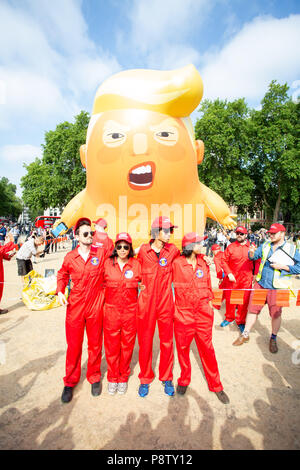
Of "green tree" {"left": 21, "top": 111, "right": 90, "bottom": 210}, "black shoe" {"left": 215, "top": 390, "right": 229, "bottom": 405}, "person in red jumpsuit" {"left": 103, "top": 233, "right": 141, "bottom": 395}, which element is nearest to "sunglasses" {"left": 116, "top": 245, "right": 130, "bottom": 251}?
"person in red jumpsuit" {"left": 103, "top": 233, "right": 141, "bottom": 395}

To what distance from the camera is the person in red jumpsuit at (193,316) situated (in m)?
2.58

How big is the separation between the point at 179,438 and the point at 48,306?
4153 millimetres

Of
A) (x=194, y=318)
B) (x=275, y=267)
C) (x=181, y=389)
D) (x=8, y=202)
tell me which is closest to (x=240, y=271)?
(x=275, y=267)

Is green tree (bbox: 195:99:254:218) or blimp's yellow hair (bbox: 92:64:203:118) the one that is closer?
blimp's yellow hair (bbox: 92:64:203:118)

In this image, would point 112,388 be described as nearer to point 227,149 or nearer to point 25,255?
point 25,255

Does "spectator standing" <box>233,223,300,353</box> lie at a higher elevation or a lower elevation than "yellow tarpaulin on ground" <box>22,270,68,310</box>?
higher

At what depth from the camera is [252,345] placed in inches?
153

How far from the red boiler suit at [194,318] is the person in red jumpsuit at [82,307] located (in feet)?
2.92

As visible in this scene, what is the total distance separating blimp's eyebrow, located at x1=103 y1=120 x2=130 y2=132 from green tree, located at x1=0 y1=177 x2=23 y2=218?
167 ft

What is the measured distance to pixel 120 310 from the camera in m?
2.62

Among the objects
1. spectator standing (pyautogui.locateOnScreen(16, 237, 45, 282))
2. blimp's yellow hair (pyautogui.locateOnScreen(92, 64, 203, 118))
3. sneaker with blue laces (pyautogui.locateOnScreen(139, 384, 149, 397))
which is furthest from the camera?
spectator standing (pyautogui.locateOnScreen(16, 237, 45, 282))

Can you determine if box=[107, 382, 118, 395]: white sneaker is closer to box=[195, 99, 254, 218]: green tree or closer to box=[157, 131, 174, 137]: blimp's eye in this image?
box=[157, 131, 174, 137]: blimp's eye

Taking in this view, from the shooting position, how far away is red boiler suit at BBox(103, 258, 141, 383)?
2613 mm

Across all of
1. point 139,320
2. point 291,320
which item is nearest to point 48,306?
point 139,320
